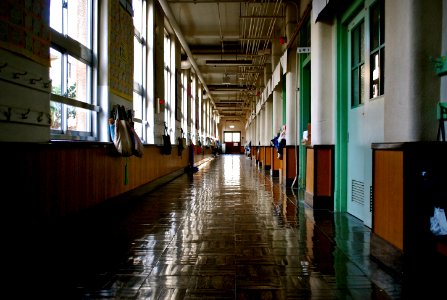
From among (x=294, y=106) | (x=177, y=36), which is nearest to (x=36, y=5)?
(x=294, y=106)

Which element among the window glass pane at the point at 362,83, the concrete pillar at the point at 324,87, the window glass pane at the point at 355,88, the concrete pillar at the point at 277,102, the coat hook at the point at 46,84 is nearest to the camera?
the coat hook at the point at 46,84

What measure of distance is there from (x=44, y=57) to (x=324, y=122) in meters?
3.41

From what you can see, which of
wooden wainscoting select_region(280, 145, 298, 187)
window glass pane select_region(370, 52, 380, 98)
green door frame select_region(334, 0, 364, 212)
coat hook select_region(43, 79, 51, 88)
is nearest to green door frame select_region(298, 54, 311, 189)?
wooden wainscoting select_region(280, 145, 298, 187)

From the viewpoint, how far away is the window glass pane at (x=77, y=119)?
4.05m

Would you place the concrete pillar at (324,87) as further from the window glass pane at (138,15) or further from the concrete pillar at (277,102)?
the concrete pillar at (277,102)

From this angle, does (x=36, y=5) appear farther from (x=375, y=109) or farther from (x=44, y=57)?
(x=375, y=109)

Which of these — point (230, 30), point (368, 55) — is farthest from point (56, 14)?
point (230, 30)

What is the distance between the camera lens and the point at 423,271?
208 cm

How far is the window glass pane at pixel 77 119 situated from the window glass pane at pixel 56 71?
298mm

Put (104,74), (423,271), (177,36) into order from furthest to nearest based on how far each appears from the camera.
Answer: (177,36)
(104,74)
(423,271)

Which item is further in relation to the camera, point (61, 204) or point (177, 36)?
point (177, 36)

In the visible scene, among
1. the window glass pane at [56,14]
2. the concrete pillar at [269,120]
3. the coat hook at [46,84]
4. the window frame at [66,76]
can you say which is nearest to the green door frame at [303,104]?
the window frame at [66,76]

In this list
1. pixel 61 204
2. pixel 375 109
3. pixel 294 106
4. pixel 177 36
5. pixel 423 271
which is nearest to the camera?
pixel 423 271

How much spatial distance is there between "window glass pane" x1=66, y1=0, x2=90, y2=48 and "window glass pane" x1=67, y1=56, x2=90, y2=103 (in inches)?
12.2
